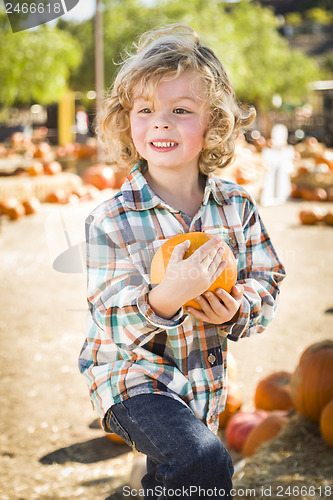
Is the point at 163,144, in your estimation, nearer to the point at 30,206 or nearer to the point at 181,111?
the point at 181,111

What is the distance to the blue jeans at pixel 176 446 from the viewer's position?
1.60m

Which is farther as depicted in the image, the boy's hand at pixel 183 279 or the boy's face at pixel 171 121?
the boy's face at pixel 171 121

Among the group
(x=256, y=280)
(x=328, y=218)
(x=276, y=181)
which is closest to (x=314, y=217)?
(x=328, y=218)

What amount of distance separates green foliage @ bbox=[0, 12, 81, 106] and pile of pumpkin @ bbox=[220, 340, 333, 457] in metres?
10.6

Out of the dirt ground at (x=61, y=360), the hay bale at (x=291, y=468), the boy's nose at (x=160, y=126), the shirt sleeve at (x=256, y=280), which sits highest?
the boy's nose at (x=160, y=126)

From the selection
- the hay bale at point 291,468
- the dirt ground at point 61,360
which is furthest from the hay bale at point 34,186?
the hay bale at point 291,468

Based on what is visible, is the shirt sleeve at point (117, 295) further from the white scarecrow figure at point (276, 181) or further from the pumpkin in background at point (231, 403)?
the white scarecrow figure at point (276, 181)

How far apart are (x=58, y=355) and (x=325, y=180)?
407 inches

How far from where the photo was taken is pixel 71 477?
3133mm

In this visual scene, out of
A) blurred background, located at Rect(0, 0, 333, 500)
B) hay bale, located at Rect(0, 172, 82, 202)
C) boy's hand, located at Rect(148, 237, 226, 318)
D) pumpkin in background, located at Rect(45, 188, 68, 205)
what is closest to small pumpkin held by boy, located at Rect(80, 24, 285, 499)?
boy's hand, located at Rect(148, 237, 226, 318)

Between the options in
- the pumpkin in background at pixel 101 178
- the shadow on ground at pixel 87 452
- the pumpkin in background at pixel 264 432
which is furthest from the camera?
the pumpkin in background at pixel 101 178

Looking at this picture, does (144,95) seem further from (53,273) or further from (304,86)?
(304,86)

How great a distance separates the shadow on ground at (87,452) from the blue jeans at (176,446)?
1.72m

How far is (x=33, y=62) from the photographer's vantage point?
499 inches
